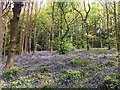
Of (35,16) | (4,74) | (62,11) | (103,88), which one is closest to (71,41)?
(62,11)

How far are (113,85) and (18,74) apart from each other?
57.9 inches

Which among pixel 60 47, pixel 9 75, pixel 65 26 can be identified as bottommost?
pixel 9 75

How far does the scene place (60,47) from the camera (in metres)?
5.43

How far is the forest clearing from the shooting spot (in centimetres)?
224

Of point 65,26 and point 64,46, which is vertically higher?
point 65,26

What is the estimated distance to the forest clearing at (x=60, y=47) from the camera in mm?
2236

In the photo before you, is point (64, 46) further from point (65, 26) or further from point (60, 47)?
point (65, 26)

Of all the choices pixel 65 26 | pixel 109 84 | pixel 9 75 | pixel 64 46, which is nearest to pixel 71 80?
pixel 109 84

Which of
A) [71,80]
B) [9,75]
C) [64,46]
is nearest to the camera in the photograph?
[71,80]

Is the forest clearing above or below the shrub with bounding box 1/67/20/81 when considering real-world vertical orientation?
above

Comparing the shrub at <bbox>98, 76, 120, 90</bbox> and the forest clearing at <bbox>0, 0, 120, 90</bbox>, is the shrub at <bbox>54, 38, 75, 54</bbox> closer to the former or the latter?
the forest clearing at <bbox>0, 0, 120, 90</bbox>

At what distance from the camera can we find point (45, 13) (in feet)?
26.9

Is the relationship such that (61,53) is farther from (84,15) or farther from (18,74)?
(18,74)

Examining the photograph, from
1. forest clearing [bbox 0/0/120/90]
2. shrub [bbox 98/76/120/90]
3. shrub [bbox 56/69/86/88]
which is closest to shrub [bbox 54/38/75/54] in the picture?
forest clearing [bbox 0/0/120/90]
